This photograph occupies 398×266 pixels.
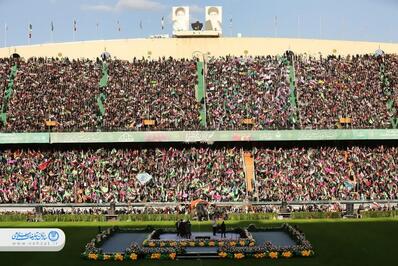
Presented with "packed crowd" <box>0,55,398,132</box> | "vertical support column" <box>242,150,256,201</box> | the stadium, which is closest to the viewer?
the stadium

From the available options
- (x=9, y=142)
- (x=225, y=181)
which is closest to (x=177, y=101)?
(x=225, y=181)

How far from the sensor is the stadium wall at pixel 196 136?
206 ft

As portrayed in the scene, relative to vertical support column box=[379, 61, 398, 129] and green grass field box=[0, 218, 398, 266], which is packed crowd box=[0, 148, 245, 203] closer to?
green grass field box=[0, 218, 398, 266]

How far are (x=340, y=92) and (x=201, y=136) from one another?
15.7 metres

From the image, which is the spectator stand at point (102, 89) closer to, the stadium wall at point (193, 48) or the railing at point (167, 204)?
the stadium wall at point (193, 48)

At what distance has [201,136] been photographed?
6306cm

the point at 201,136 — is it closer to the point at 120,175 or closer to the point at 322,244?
the point at 120,175

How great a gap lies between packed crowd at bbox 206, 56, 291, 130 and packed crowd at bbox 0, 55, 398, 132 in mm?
97

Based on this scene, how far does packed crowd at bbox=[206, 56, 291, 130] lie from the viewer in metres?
65.9

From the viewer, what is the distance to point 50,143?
63.2m

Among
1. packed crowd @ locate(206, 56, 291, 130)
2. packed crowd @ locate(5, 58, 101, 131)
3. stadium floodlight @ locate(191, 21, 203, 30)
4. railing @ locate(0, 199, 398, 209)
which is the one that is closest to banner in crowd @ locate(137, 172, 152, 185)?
railing @ locate(0, 199, 398, 209)

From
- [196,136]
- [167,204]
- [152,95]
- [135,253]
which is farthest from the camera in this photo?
[152,95]

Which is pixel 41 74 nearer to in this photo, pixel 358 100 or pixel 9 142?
pixel 9 142

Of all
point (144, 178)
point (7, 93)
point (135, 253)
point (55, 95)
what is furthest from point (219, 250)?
point (7, 93)
